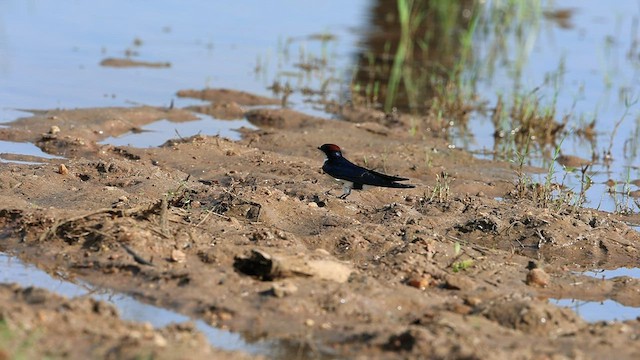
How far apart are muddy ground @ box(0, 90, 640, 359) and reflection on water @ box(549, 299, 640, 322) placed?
3.3 inches

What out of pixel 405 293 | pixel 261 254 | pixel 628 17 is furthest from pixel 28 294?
pixel 628 17

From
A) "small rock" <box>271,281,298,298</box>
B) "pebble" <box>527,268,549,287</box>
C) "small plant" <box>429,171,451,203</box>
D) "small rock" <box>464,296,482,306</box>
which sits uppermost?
"small rock" <box>271,281,298,298</box>

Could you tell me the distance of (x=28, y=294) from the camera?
4785 mm

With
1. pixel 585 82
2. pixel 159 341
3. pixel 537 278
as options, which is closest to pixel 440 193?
pixel 537 278

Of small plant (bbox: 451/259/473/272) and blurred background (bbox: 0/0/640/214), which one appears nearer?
small plant (bbox: 451/259/473/272)

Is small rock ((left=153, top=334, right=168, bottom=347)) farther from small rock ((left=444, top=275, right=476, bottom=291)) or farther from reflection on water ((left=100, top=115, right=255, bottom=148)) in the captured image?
reflection on water ((left=100, top=115, right=255, bottom=148))

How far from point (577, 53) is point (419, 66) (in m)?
Result: 2.37

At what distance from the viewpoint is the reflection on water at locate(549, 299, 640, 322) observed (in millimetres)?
5523

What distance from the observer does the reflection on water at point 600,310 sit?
18.1 ft

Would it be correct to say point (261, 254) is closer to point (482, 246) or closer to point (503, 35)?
point (482, 246)

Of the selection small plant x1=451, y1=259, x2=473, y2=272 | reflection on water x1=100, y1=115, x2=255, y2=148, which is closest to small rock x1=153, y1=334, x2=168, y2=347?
small plant x1=451, y1=259, x2=473, y2=272

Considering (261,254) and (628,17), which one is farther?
(628,17)

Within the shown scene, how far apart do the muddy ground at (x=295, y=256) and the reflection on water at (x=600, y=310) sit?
8cm

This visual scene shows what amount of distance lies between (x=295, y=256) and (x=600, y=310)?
1.48m
